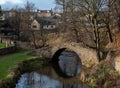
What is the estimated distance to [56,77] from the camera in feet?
163

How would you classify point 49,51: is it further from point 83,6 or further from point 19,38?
point 19,38

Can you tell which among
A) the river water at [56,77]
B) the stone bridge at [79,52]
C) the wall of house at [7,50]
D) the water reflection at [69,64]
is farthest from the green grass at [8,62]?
the water reflection at [69,64]

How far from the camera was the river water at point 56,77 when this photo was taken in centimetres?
4304

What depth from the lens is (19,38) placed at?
87750 millimetres

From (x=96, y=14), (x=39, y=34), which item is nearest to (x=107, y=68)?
(x=96, y=14)

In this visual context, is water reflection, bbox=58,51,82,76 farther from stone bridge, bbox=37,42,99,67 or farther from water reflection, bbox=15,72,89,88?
water reflection, bbox=15,72,89,88

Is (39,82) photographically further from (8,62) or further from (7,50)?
(7,50)

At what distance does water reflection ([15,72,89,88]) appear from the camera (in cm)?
4238

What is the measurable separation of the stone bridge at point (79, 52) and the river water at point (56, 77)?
6.00ft

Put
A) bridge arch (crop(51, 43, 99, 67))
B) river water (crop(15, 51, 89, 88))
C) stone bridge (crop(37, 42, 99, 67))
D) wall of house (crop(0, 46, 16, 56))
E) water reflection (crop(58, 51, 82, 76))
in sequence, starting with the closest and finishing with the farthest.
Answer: river water (crop(15, 51, 89, 88)) < bridge arch (crop(51, 43, 99, 67)) < stone bridge (crop(37, 42, 99, 67)) < water reflection (crop(58, 51, 82, 76)) < wall of house (crop(0, 46, 16, 56))

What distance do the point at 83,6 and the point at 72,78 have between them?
1097 centimetres

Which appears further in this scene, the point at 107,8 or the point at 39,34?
the point at 39,34

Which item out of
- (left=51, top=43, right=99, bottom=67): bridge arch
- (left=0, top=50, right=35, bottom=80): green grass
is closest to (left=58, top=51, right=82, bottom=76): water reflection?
(left=51, top=43, right=99, bottom=67): bridge arch

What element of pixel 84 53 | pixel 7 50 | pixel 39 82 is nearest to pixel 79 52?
pixel 84 53
